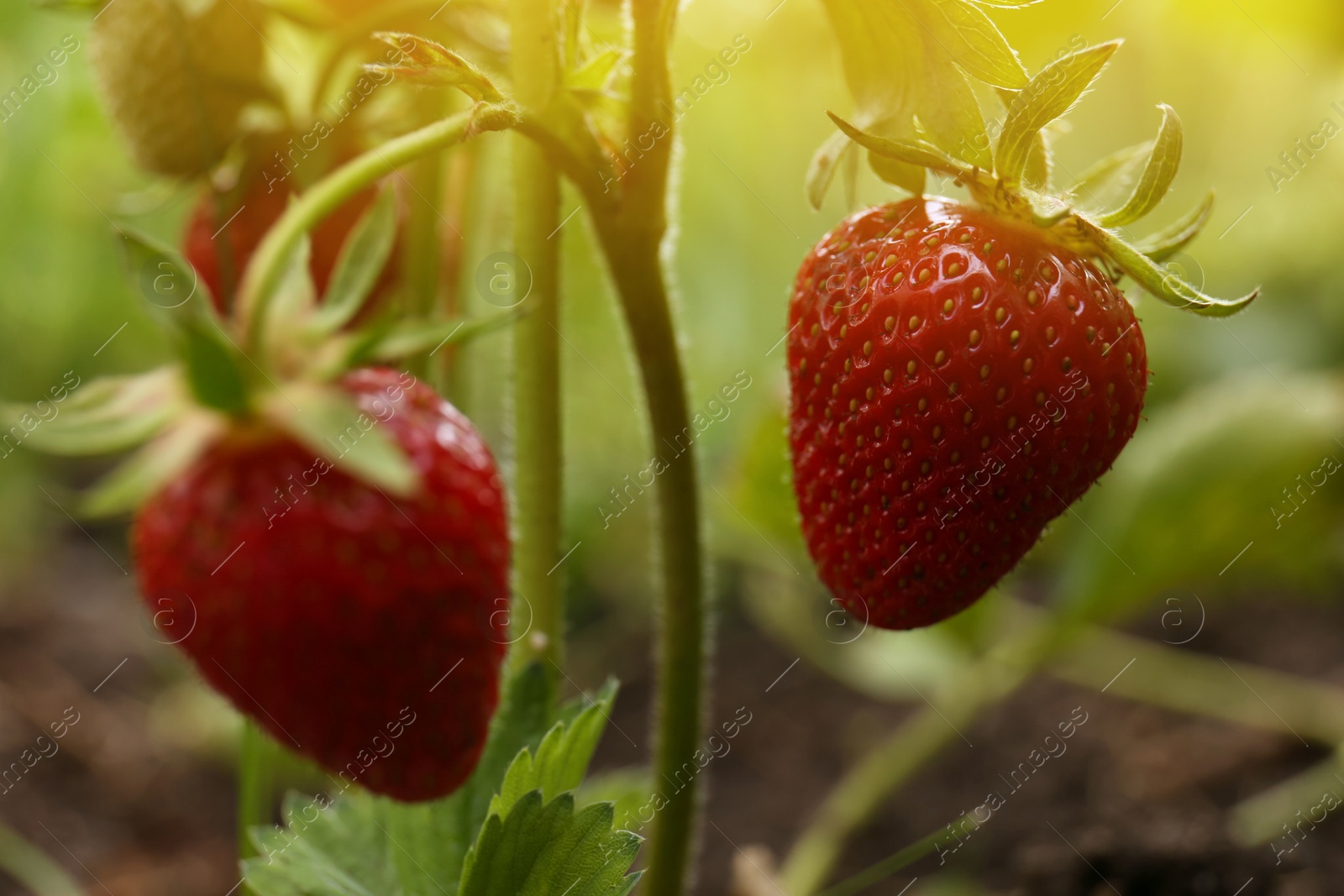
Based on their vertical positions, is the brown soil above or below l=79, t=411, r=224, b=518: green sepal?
below

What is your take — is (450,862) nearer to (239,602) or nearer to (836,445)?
(239,602)

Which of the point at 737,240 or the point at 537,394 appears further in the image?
the point at 737,240

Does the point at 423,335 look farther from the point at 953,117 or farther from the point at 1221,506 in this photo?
the point at 1221,506

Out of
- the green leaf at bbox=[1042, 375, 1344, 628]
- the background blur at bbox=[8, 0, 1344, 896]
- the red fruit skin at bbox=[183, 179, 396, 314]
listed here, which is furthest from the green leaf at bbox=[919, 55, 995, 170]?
the green leaf at bbox=[1042, 375, 1344, 628]

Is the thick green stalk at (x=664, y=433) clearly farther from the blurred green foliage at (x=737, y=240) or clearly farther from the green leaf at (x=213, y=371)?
the blurred green foliage at (x=737, y=240)

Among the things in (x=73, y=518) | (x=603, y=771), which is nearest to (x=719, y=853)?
(x=603, y=771)

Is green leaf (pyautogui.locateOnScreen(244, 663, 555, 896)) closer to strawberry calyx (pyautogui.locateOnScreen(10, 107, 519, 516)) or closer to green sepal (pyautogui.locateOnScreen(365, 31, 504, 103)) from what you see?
strawberry calyx (pyautogui.locateOnScreen(10, 107, 519, 516))

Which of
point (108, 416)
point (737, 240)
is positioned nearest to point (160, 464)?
point (108, 416)
